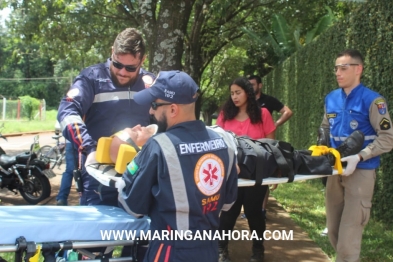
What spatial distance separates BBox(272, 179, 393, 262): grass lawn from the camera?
5824 millimetres

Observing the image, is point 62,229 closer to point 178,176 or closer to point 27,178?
point 178,176

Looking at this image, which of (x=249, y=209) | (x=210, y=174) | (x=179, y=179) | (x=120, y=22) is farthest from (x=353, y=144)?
(x=120, y=22)

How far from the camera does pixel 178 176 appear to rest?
2.81m

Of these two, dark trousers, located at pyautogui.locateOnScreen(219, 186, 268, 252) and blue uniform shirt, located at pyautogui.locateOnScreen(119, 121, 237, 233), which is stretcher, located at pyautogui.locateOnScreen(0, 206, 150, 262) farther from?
dark trousers, located at pyautogui.locateOnScreen(219, 186, 268, 252)

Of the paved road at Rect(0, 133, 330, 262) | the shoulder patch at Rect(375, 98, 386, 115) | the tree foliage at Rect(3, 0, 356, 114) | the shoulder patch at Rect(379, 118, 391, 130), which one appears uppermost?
the tree foliage at Rect(3, 0, 356, 114)

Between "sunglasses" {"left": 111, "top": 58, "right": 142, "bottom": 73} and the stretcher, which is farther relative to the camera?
"sunglasses" {"left": 111, "top": 58, "right": 142, "bottom": 73}

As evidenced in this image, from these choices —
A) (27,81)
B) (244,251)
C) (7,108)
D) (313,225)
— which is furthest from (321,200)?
(27,81)

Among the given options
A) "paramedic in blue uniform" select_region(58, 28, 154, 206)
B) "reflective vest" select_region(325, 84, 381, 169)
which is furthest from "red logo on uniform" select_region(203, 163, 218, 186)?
"reflective vest" select_region(325, 84, 381, 169)

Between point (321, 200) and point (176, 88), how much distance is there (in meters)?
7.13

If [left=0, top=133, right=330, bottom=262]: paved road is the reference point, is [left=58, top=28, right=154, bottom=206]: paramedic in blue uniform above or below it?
above

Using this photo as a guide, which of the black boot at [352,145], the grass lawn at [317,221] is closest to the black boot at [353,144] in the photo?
the black boot at [352,145]

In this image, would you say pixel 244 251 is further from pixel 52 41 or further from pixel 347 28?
pixel 52 41

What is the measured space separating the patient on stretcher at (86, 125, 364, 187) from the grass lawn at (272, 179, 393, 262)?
1.97 m

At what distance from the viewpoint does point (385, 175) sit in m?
6.75
